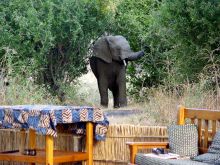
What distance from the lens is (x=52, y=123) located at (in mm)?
8375

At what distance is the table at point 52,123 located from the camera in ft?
27.5

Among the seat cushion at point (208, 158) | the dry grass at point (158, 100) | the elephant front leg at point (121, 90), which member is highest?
the elephant front leg at point (121, 90)

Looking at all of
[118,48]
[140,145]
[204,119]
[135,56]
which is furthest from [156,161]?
[118,48]

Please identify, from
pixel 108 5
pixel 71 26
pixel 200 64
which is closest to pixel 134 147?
pixel 200 64

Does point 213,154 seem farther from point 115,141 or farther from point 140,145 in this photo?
point 115,141

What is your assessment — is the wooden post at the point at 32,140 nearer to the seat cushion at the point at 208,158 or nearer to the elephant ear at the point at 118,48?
the seat cushion at the point at 208,158

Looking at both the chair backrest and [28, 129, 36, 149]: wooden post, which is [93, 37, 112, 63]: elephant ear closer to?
[28, 129, 36, 149]: wooden post

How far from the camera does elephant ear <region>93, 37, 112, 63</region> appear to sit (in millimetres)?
15469

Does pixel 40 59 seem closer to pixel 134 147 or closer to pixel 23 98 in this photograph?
pixel 23 98

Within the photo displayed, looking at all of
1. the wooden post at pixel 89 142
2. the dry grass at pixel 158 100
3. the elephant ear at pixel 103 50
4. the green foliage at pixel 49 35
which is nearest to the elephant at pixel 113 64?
A: the elephant ear at pixel 103 50

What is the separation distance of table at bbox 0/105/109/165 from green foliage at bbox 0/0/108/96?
18.3 feet

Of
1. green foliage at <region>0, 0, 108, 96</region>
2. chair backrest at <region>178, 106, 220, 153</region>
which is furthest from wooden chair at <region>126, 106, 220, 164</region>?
green foliage at <region>0, 0, 108, 96</region>

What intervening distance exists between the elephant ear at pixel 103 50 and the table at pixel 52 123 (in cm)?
636

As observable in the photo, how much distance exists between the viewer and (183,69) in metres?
13.4
